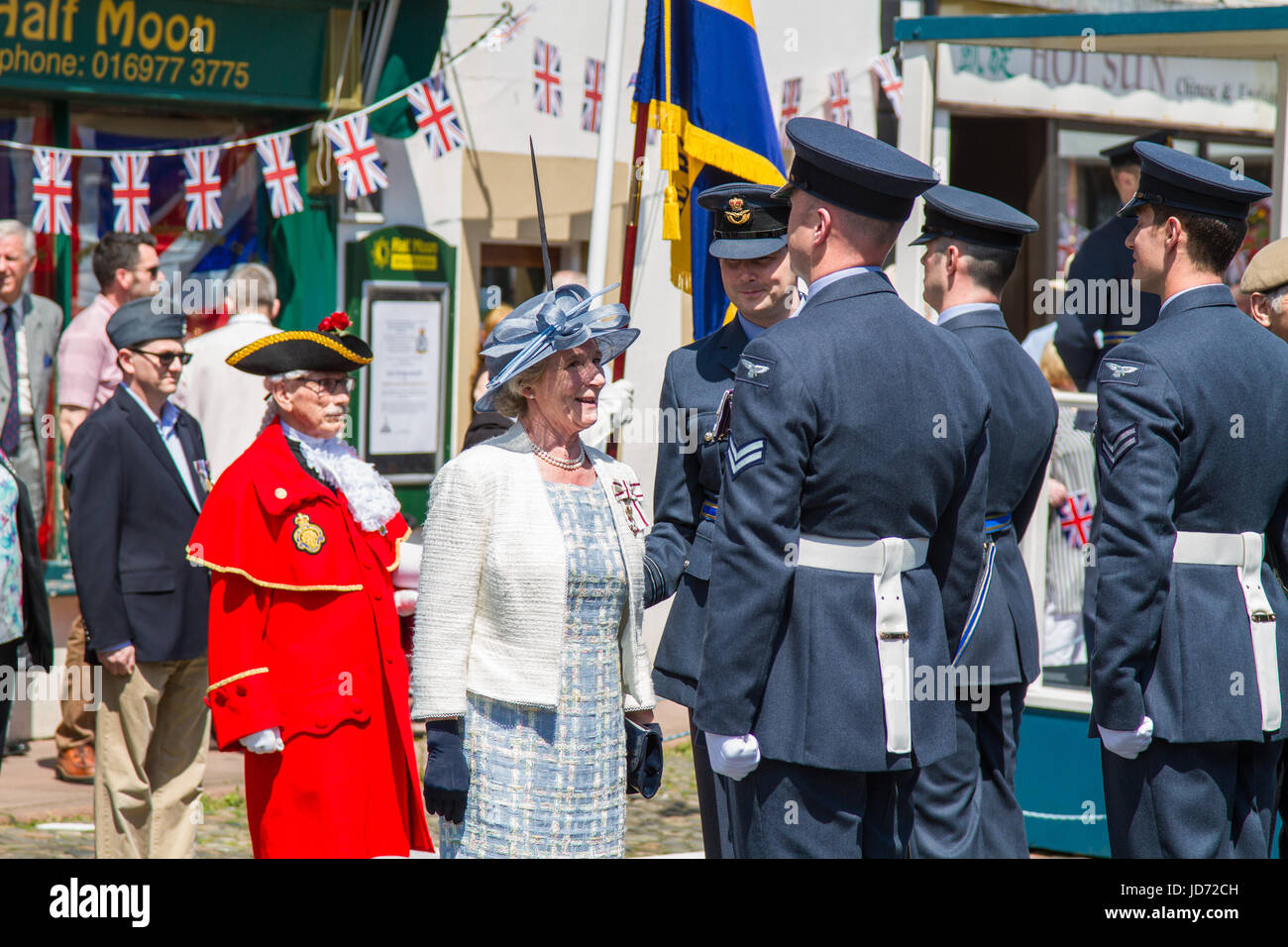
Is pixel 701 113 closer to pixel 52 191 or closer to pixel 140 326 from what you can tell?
pixel 140 326

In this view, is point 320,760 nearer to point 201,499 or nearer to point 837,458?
point 201,499

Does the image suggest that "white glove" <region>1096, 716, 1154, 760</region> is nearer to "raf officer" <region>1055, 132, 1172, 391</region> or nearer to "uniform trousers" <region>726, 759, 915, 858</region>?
"uniform trousers" <region>726, 759, 915, 858</region>

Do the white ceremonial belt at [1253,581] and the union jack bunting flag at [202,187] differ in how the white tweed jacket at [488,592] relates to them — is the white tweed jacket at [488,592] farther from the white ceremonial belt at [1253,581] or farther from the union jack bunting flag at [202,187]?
the union jack bunting flag at [202,187]

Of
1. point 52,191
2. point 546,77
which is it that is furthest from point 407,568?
point 546,77

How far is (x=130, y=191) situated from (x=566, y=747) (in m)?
5.12

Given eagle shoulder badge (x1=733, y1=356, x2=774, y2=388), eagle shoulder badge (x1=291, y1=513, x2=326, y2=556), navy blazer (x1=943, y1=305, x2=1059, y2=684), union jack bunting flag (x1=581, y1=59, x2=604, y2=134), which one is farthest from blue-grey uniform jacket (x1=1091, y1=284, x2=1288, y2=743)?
union jack bunting flag (x1=581, y1=59, x2=604, y2=134)

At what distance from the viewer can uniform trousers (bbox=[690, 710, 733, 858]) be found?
4246 mm

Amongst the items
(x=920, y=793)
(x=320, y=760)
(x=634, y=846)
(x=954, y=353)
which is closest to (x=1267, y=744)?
(x=920, y=793)

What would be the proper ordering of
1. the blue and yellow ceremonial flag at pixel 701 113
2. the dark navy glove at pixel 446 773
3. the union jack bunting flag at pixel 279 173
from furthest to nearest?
the union jack bunting flag at pixel 279 173
the blue and yellow ceremonial flag at pixel 701 113
the dark navy glove at pixel 446 773

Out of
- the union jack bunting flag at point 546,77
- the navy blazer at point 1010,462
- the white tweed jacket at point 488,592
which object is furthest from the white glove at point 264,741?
the union jack bunting flag at point 546,77

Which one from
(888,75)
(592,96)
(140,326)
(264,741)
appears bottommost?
(264,741)

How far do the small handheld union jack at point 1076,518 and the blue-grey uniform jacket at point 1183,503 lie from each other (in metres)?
2.42

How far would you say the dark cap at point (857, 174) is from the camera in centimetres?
350

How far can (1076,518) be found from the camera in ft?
21.6
